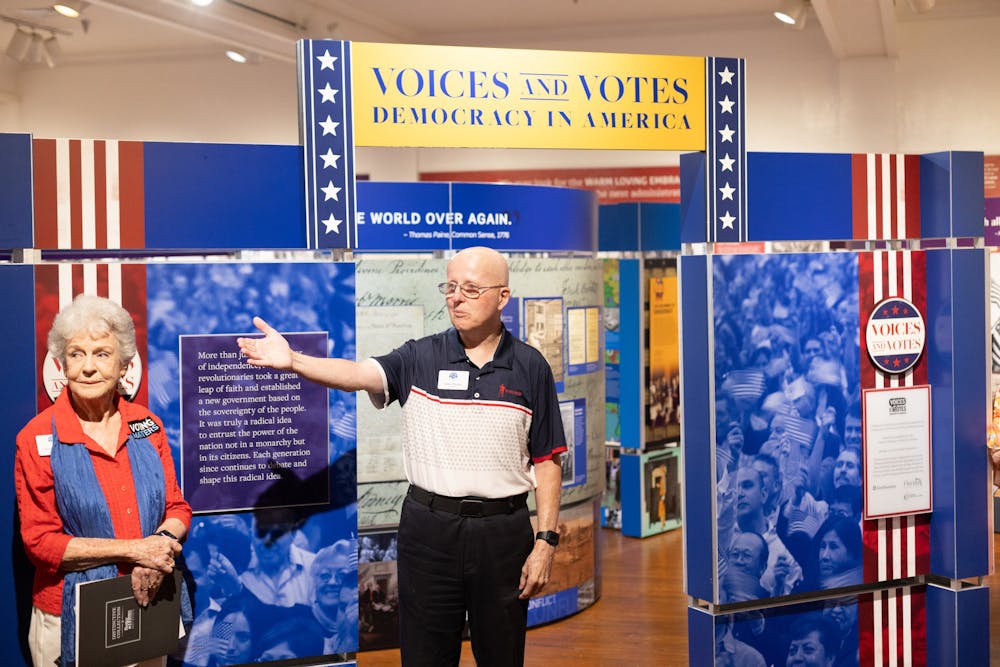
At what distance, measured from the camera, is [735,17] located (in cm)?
1012

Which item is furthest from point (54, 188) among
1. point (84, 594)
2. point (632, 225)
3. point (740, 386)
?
point (632, 225)

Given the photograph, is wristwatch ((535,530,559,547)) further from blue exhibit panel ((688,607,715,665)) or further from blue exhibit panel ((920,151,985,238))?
blue exhibit panel ((920,151,985,238))

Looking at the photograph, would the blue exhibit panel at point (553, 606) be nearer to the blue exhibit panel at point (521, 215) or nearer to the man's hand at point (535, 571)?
the blue exhibit panel at point (521, 215)

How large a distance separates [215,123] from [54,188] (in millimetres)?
8585

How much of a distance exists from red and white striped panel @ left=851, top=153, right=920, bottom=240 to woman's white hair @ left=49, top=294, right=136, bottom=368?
2.73 m

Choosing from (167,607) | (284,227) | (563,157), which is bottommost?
(167,607)

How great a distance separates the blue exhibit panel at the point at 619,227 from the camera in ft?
25.3

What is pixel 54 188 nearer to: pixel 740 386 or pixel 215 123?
pixel 740 386

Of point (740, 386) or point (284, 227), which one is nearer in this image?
point (284, 227)

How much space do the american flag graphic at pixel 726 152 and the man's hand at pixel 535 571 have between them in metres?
1.38

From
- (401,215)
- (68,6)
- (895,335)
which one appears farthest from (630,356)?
(68,6)

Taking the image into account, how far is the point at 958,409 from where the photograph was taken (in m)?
4.16

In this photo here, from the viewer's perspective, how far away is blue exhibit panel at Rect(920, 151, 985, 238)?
4.11m

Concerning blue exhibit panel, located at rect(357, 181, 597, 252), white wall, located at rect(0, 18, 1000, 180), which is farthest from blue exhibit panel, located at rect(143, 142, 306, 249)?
white wall, located at rect(0, 18, 1000, 180)
